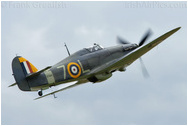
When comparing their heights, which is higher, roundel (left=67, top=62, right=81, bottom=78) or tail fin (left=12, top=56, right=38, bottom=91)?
tail fin (left=12, top=56, right=38, bottom=91)

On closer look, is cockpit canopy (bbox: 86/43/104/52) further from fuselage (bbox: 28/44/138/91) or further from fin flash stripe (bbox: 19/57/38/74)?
fin flash stripe (bbox: 19/57/38/74)

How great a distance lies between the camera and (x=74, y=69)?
20.6m

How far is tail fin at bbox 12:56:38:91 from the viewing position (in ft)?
63.7

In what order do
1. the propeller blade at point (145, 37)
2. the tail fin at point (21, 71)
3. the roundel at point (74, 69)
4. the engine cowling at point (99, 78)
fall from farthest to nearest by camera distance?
the propeller blade at point (145, 37) → the engine cowling at point (99, 78) → the roundel at point (74, 69) → the tail fin at point (21, 71)

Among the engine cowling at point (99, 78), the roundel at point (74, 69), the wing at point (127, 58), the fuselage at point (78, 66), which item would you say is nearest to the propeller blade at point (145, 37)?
the fuselage at point (78, 66)

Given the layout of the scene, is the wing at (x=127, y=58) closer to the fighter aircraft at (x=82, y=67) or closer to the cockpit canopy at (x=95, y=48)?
the fighter aircraft at (x=82, y=67)

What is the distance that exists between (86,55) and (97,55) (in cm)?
60

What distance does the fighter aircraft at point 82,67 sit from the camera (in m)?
19.5

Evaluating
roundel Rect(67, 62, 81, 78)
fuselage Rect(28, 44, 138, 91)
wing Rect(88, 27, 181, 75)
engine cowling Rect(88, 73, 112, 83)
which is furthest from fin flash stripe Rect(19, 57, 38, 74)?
engine cowling Rect(88, 73, 112, 83)

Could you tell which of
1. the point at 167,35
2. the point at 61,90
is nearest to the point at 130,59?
the point at 167,35

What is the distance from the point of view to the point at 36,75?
64.3 feet

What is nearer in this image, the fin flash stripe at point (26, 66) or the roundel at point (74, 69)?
the fin flash stripe at point (26, 66)

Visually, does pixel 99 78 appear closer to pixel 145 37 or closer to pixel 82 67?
pixel 82 67

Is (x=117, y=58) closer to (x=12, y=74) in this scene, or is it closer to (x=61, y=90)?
(x=61, y=90)
